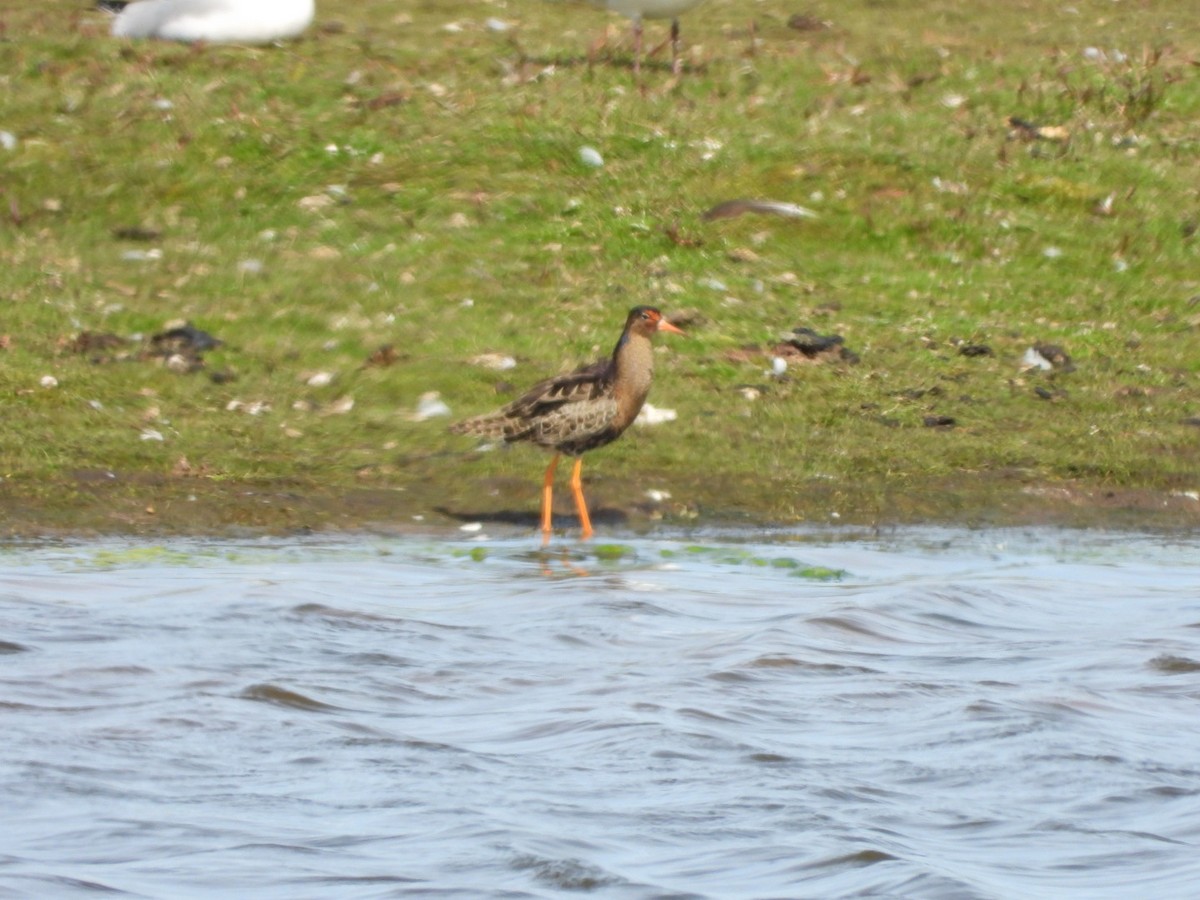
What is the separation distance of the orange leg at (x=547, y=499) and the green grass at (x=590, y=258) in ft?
0.43

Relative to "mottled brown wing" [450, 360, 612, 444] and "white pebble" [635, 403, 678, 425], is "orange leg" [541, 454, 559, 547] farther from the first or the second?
"white pebble" [635, 403, 678, 425]

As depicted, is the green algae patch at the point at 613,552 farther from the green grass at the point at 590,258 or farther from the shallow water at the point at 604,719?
the green grass at the point at 590,258

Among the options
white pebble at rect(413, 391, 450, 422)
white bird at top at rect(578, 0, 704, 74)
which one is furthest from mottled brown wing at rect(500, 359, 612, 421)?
white bird at top at rect(578, 0, 704, 74)

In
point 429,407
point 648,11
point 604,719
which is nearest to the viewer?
point 604,719

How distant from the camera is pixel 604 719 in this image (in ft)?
22.2

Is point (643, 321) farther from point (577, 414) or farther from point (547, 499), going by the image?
point (547, 499)

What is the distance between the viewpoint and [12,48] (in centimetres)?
1496

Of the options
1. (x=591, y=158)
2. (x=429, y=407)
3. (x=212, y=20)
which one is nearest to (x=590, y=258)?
(x=591, y=158)

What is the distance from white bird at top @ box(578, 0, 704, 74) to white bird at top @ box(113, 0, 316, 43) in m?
2.25

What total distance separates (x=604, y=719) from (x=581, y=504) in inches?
144

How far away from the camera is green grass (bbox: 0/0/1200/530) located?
1084cm

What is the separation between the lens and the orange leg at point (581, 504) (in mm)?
10250

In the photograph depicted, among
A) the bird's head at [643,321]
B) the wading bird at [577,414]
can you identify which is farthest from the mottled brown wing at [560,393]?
the bird's head at [643,321]

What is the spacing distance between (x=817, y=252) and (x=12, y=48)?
5890mm
